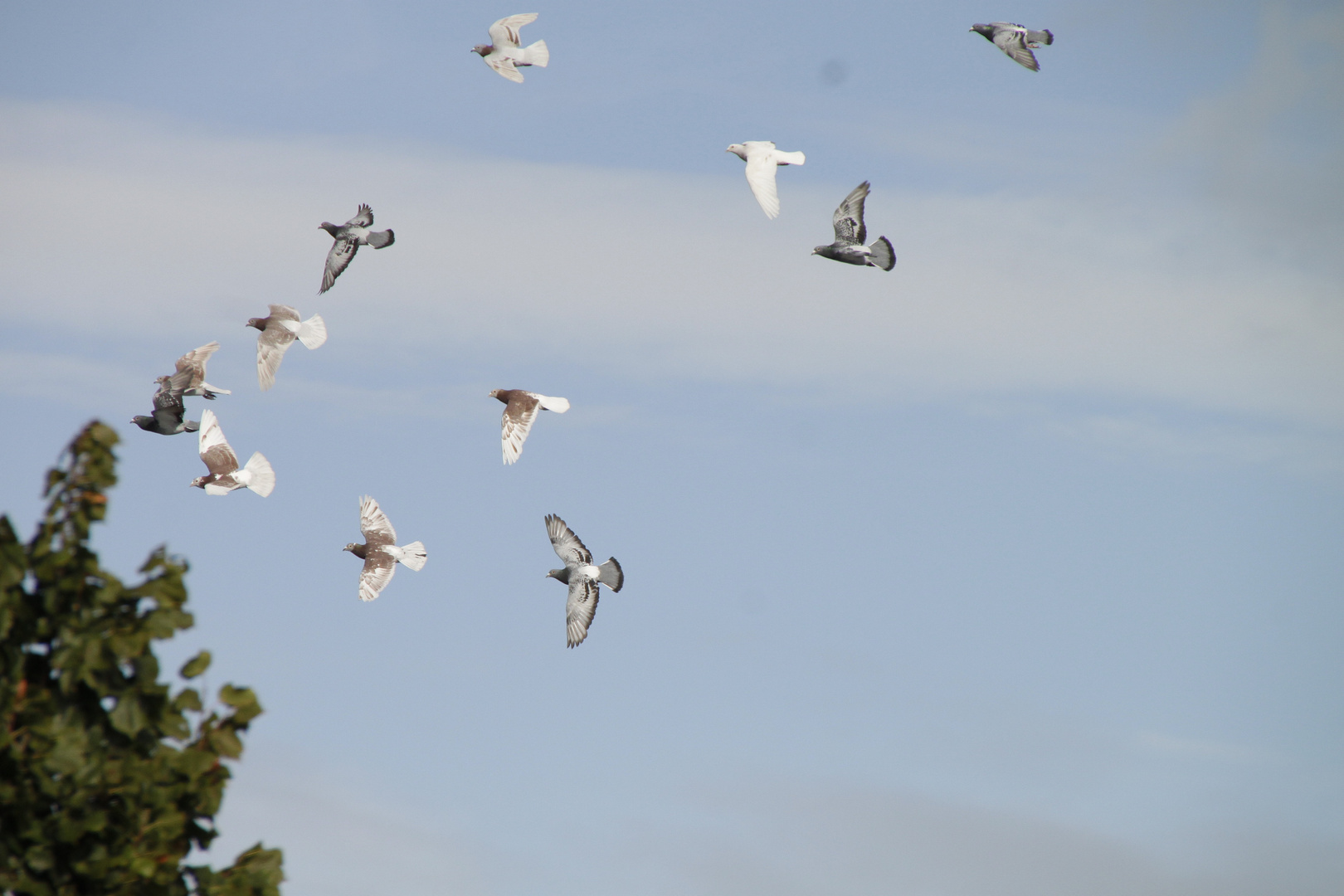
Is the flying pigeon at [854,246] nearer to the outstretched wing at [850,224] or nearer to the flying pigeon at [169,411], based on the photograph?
the outstretched wing at [850,224]

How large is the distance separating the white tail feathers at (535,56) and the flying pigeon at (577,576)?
355 inches

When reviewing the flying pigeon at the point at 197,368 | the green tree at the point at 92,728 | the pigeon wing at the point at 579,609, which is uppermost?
the flying pigeon at the point at 197,368

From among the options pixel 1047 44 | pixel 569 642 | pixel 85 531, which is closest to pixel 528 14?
pixel 1047 44

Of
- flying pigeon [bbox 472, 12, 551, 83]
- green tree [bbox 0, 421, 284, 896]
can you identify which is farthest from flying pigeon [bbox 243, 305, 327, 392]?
green tree [bbox 0, 421, 284, 896]

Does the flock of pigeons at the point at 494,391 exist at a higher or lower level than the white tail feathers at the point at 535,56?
lower

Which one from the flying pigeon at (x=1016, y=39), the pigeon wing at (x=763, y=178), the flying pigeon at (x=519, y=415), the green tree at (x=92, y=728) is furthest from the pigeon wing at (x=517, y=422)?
the green tree at (x=92, y=728)

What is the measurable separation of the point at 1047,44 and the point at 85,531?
23.7 metres

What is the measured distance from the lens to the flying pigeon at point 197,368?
101 ft

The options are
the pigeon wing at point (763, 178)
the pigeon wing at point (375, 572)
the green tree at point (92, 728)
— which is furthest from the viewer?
the pigeon wing at point (375, 572)

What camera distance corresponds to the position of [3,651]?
1004 centimetres

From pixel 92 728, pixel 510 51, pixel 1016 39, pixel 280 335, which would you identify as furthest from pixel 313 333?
pixel 92 728

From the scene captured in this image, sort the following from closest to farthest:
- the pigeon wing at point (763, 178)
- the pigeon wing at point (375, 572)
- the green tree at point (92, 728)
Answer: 1. the green tree at point (92, 728)
2. the pigeon wing at point (763, 178)
3. the pigeon wing at point (375, 572)

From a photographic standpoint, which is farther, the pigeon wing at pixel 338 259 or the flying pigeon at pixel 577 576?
the pigeon wing at pixel 338 259

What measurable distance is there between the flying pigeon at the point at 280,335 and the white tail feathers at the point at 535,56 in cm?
666
